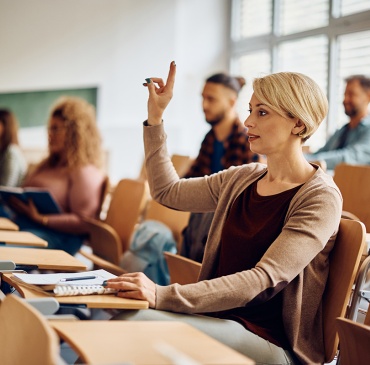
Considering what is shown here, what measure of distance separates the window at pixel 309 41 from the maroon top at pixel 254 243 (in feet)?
15.1

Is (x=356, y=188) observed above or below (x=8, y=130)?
below

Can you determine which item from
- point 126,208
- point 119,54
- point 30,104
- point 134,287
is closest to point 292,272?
point 134,287

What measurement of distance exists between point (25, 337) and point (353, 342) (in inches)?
34.5

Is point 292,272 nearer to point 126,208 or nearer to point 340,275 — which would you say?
point 340,275

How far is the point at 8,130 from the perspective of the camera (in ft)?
19.6

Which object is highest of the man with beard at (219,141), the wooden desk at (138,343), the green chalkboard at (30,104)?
the green chalkboard at (30,104)

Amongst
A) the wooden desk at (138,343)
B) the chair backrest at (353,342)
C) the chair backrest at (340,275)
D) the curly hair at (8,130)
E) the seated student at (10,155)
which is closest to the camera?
the wooden desk at (138,343)

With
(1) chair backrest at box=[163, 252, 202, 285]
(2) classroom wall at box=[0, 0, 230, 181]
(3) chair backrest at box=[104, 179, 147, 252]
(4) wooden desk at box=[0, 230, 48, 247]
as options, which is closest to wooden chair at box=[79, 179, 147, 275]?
(3) chair backrest at box=[104, 179, 147, 252]

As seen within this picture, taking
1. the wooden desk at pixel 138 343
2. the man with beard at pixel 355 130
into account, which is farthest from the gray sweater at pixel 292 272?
the man with beard at pixel 355 130

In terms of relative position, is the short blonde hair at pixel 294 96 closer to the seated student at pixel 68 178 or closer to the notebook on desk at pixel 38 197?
the notebook on desk at pixel 38 197

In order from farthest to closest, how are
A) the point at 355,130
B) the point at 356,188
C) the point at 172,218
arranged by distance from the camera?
the point at 355,130 < the point at 172,218 < the point at 356,188

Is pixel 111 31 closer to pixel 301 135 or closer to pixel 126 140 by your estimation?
pixel 126 140

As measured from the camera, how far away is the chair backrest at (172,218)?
404cm

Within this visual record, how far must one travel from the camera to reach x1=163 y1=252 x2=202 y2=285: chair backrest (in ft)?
9.03
